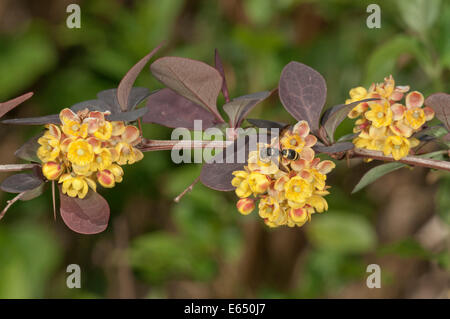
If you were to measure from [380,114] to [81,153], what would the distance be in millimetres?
221

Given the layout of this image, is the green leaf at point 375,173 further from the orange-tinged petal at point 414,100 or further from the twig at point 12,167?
the twig at point 12,167

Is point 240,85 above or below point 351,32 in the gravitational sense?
below

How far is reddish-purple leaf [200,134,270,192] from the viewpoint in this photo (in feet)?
1.17

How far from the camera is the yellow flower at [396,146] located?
0.35m

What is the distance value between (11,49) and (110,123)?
117 cm

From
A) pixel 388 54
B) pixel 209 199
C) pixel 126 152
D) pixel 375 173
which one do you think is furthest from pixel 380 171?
pixel 209 199

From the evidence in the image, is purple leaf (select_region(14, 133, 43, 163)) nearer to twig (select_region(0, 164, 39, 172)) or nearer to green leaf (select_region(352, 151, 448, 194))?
twig (select_region(0, 164, 39, 172))

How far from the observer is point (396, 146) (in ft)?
1.16

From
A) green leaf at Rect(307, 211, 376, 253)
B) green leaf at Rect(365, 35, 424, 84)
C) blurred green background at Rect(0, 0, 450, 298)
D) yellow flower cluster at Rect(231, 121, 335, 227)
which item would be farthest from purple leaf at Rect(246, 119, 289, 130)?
green leaf at Rect(307, 211, 376, 253)

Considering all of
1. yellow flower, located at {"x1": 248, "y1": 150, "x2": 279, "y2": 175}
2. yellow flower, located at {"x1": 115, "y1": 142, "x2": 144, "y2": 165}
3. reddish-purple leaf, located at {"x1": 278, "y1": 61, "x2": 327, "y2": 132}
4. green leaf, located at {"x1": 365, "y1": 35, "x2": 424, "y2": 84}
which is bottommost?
yellow flower, located at {"x1": 248, "y1": 150, "x2": 279, "y2": 175}

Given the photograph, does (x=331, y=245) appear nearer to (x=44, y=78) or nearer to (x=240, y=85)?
(x=240, y=85)

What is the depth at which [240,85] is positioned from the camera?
4.23 ft

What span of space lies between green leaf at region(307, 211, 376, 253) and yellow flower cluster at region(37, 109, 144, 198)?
0.90m
